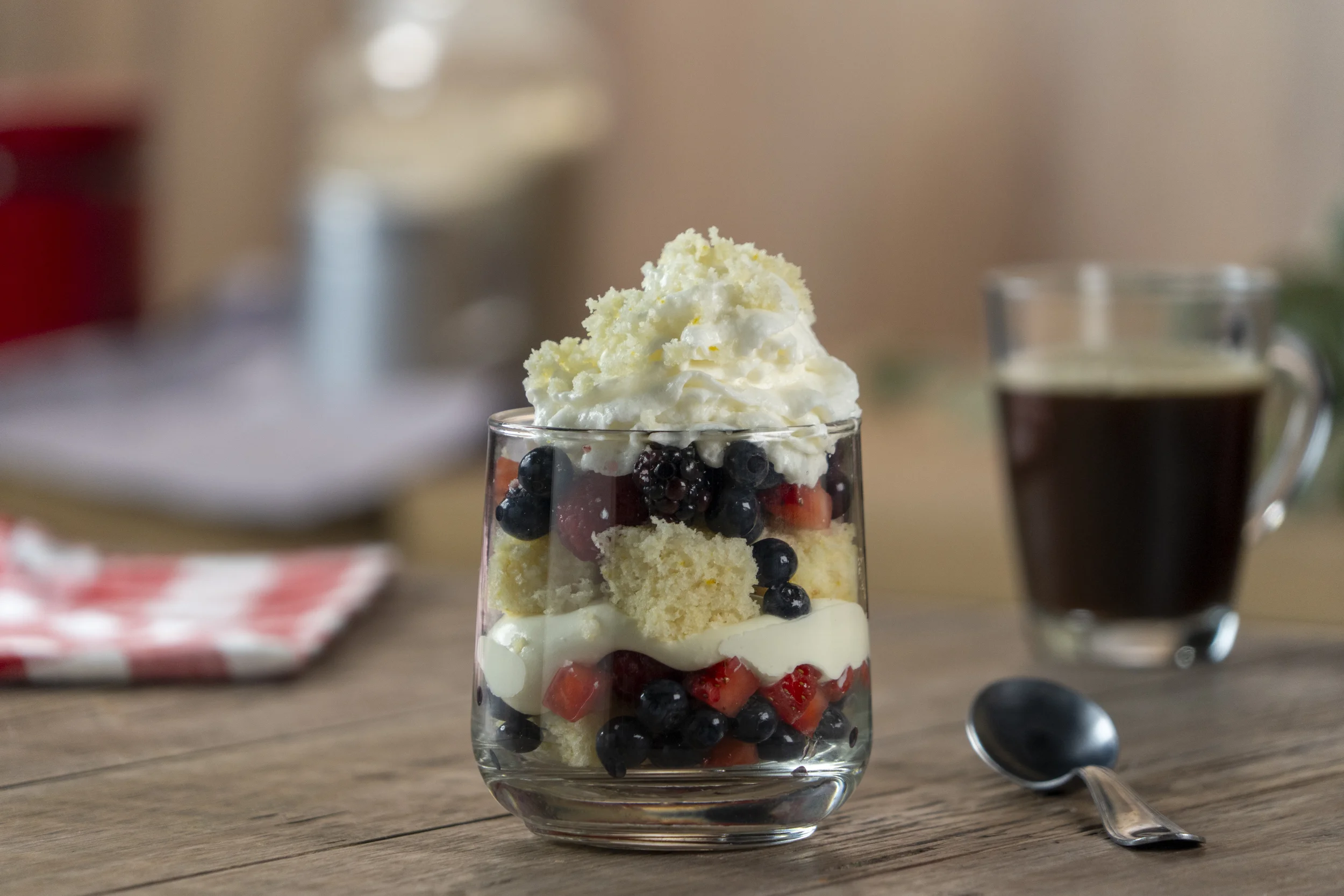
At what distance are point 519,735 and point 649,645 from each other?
0.25 ft

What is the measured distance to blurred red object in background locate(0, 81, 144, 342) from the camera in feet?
8.09

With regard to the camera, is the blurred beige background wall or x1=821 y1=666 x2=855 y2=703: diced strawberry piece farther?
the blurred beige background wall

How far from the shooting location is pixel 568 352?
0.66 meters

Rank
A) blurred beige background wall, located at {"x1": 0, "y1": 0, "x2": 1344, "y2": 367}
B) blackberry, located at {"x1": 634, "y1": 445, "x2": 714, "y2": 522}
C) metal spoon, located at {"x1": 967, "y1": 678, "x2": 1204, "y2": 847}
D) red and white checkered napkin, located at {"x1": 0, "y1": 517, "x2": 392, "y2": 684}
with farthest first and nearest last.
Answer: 1. blurred beige background wall, located at {"x1": 0, "y1": 0, "x2": 1344, "y2": 367}
2. red and white checkered napkin, located at {"x1": 0, "y1": 517, "x2": 392, "y2": 684}
3. metal spoon, located at {"x1": 967, "y1": 678, "x2": 1204, "y2": 847}
4. blackberry, located at {"x1": 634, "y1": 445, "x2": 714, "y2": 522}

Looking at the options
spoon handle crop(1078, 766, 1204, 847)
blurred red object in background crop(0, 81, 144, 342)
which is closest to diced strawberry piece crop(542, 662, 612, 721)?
spoon handle crop(1078, 766, 1204, 847)

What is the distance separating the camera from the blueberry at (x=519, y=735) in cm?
64

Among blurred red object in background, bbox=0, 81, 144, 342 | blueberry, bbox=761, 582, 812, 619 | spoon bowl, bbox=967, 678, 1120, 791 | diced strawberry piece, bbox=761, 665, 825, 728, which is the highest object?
blurred red object in background, bbox=0, 81, 144, 342

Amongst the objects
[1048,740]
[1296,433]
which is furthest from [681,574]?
[1296,433]

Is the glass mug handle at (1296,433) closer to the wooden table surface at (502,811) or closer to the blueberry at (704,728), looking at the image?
the wooden table surface at (502,811)

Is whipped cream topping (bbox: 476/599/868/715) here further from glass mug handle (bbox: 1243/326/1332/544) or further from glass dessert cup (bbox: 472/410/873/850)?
glass mug handle (bbox: 1243/326/1332/544)

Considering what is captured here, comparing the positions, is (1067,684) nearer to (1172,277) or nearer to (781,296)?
(1172,277)

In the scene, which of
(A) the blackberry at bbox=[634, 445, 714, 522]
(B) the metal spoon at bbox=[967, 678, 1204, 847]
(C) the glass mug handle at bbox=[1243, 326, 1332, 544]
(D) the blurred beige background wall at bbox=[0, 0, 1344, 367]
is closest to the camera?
(A) the blackberry at bbox=[634, 445, 714, 522]

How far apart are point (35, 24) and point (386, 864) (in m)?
3.11

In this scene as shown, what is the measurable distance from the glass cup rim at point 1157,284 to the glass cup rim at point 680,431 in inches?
17.7
